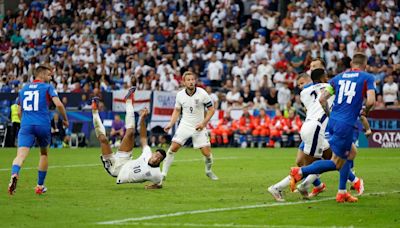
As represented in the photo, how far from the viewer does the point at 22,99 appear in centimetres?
1670

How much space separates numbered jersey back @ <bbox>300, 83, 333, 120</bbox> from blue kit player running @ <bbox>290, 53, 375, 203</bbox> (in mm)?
1080

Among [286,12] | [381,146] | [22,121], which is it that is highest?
[286,12]

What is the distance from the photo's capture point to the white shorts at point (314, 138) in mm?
15672

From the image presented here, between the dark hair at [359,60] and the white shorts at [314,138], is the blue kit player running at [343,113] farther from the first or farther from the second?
the white shorts at [314,138]

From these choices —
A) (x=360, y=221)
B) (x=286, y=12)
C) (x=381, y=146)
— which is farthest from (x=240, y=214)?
(x=286, y=12)

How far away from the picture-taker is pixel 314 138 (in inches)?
617

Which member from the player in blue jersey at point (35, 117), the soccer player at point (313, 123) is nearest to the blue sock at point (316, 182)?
the soccer player at point (313, 123)

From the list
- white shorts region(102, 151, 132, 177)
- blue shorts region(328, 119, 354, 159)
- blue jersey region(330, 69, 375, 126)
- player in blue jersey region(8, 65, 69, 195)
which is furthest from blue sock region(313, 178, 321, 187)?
player in blue jersey region(8, 65, 69, 195)

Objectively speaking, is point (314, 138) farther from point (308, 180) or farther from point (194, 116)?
point (194, 116)

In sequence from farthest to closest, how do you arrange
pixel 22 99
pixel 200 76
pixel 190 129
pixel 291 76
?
pixel 200 76 < pixel 291 76 < pixel 190 129 < pixel 22 99

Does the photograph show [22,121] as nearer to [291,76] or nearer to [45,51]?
[291,76]

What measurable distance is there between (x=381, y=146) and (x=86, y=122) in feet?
38.8

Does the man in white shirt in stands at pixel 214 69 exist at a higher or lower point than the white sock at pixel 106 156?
higher

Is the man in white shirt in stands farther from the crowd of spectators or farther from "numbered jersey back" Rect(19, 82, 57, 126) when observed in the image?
"numbered jersey back" Rect(19, 82, 57, 126)
